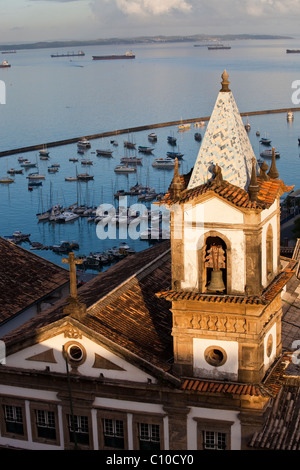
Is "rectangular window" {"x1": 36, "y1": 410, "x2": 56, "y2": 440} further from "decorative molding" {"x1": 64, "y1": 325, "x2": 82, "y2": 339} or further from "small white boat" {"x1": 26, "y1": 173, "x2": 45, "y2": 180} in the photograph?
"small white boat" {"x1": 26, "y1": 173, "x2": 45, "y2": 180}

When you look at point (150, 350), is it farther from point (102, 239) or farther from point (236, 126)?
point (102, 239)

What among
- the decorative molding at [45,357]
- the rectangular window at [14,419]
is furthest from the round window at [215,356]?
the rectangular window at [14,419]

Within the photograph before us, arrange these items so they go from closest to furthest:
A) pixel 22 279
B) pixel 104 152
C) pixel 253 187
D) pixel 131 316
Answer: pixel 253 187
pixel 131 316
pixel 22 279
pixel 104 152

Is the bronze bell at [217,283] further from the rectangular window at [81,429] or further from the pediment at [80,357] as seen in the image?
the rectangular window at [81,429]

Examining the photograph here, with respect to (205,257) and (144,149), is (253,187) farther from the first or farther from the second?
(144,149)

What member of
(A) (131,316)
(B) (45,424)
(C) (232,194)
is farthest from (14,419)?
(C) (232,194)

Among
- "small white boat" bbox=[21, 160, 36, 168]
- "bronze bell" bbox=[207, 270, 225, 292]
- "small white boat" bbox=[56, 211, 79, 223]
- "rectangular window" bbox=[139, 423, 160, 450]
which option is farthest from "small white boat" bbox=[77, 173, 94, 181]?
"bronze bell" bbox=[207, 270, 225, 292]
